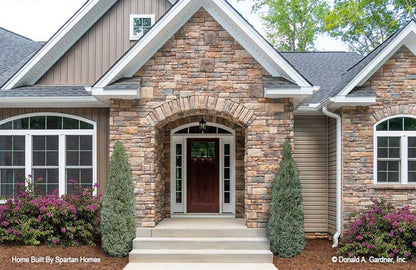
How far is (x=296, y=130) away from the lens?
10.4m

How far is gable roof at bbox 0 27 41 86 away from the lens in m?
11.4

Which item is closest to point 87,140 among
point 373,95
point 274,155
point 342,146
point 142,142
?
point 142,142

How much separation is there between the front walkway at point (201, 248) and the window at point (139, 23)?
4563mm

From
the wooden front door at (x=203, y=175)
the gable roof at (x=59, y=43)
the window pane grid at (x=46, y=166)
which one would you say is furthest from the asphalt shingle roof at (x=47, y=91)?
the wooden front door at (x=203, y=175)

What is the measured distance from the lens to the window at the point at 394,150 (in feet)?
30.2

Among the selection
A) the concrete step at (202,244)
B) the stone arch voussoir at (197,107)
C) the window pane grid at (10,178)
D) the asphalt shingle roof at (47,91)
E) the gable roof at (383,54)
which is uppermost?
the gable roof at (383,54)

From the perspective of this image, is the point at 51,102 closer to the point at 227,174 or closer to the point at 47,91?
the point at 47,91

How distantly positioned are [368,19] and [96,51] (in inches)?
553

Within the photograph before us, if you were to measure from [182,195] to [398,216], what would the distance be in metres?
4.96

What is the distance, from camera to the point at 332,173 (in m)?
9.98

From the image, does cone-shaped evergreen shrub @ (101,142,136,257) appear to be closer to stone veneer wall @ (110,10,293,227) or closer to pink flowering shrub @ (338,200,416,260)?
stone veneer wall @ (110,10,293,227)

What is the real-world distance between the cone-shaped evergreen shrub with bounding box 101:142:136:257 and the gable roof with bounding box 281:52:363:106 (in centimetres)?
436

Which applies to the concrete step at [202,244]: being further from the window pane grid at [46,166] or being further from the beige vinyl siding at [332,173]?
the window pane grid at [46,166]

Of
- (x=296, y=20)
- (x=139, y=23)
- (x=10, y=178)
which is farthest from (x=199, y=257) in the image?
(x=296, y=20)
